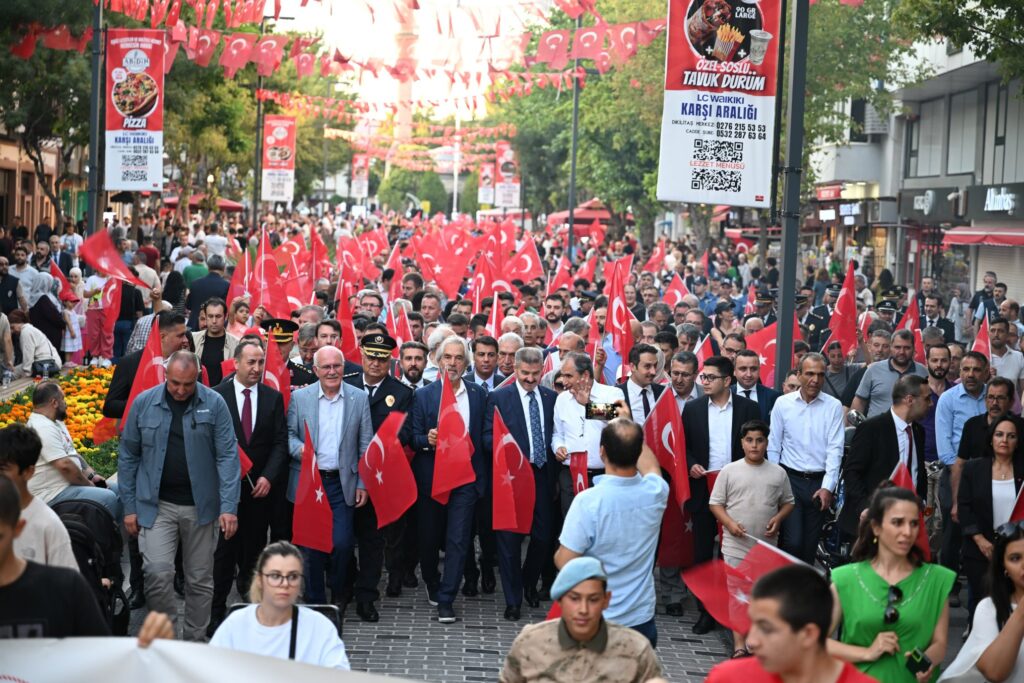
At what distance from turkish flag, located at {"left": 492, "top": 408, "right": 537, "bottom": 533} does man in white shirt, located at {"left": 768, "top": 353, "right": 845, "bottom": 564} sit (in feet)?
5.53

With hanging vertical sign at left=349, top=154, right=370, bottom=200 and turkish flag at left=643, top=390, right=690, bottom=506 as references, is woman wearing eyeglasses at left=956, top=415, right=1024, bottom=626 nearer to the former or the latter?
turkish flag at left=643, top=390, right=690, bottom=506

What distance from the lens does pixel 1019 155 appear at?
35.3 metres

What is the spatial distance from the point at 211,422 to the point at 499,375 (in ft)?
13.3

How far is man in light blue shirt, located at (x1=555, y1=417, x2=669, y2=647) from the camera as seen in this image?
22.9 ft

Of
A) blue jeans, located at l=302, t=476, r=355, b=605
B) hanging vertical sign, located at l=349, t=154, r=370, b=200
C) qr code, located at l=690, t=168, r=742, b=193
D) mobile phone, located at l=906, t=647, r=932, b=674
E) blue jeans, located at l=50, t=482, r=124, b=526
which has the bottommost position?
blue jeans, located at l=302, t=476, r=355, b=605

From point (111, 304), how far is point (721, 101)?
11.8 m

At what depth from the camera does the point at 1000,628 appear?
6.23 meters

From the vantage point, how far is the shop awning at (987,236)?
32781 mm

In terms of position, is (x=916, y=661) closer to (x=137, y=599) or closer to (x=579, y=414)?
(x=579, y=414)

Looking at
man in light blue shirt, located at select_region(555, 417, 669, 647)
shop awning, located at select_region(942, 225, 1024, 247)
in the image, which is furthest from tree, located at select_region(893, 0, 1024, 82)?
shop awning, located at select_region(942, 225, 1024, 247)

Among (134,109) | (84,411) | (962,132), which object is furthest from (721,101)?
(962,132)

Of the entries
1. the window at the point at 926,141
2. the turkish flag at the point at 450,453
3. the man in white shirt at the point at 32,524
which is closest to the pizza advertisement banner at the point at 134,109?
the turkish flag at the point at 450,453

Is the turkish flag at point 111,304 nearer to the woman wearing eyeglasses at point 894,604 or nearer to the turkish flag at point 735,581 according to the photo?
the turkish flag at point 735,581

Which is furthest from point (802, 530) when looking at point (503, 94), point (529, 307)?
point (503, 94)
